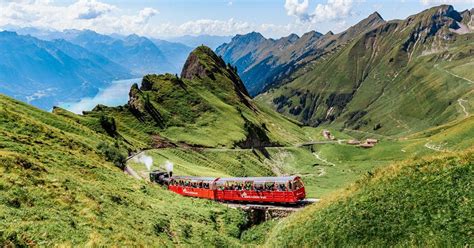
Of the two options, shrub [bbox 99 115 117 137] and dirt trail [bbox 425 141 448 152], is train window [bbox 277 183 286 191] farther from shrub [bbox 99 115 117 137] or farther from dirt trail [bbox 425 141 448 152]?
dirt trail [bbox 425 141 448 152]

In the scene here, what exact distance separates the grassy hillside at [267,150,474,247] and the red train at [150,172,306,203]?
17.4m

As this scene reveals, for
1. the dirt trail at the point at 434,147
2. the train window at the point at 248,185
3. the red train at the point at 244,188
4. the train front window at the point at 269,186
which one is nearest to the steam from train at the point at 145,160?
the red train at the point at 244,188

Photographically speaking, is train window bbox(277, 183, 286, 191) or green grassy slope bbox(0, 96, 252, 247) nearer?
green grassy slope bbox(0, 96, 252, 247)

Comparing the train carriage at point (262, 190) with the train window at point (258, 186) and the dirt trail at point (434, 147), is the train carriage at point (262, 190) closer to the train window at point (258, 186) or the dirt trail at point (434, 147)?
the train window at point (258, 186)

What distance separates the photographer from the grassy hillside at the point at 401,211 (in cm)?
2467

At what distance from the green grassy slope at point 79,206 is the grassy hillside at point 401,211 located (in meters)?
10.7

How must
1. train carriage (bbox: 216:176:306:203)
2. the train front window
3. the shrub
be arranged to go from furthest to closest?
1. the shrub
2. the train front window
3. train carriage (bbox: 216:176:306:203)

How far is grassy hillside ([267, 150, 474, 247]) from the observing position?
24.7 m

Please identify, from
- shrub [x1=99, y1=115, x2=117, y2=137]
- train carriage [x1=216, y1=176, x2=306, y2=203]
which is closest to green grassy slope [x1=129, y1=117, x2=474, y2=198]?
shrub [x1=99, y1=115, x2=117, y2=137]

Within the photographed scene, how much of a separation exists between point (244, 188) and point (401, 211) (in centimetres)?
3107

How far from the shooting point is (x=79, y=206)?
31.5m

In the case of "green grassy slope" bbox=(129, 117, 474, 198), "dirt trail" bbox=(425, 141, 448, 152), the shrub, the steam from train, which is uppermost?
the shrub

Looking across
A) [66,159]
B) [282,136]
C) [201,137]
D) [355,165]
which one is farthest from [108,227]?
[282,136]

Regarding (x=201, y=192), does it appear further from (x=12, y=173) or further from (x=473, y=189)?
(x=473, y=189)
